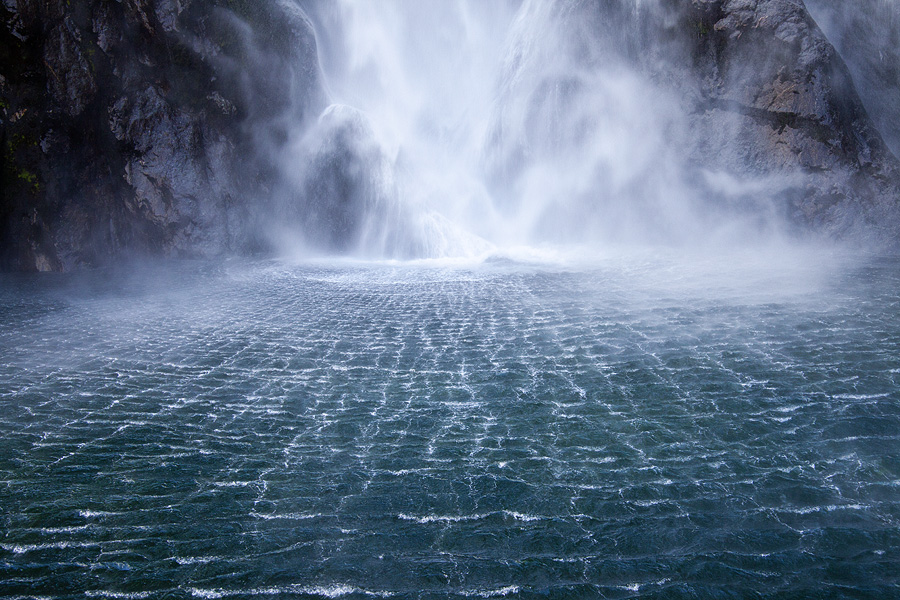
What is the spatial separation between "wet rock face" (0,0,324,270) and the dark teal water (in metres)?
8.81

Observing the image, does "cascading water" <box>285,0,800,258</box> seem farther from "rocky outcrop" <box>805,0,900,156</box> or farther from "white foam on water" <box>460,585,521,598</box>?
"white foam on water" <box>460,585,521,598</box>

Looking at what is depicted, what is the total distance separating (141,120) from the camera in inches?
889

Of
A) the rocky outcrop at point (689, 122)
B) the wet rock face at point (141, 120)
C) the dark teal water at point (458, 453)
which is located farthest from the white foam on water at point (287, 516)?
the rocky outcrop at point (689, 122)

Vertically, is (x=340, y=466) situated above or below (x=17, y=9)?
below

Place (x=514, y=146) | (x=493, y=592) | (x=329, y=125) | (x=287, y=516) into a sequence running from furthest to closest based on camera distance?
(x=514, y=146), (x=329, y=125), (x=287, y=516), (x=493, y=592)

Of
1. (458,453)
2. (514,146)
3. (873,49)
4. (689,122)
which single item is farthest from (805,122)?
(458,453)

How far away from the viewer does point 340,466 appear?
699cm

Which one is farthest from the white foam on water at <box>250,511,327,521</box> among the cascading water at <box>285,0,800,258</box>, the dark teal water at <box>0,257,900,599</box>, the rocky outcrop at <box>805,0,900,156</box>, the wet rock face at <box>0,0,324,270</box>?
the rocky outcrop at <box>805,0,900,156</box>

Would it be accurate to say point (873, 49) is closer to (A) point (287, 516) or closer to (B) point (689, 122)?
(B) point (689, 122)

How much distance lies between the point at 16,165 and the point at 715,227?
1078 inches

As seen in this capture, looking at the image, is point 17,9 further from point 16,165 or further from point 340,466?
point 340,466

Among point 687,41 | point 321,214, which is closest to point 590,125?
point 687,41

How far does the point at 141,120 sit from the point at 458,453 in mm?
21419

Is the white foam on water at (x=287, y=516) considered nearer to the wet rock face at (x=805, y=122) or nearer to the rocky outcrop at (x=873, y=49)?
the wet rock face at (x=805, y=122)
